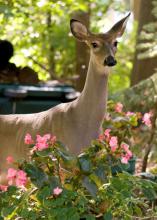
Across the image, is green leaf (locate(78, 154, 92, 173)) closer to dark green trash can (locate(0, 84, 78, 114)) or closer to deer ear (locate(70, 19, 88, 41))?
deer ear (locate(70, 19, 88, 41))

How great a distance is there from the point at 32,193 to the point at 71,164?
0.33 metres

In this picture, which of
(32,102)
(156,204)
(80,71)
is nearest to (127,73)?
(80,71)

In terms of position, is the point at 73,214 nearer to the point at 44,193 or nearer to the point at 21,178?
the point at 44,193

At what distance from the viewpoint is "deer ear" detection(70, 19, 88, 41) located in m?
5.78

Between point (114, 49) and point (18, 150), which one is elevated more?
point (114, 49)

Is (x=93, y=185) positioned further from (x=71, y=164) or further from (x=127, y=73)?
(x=127, y=73)

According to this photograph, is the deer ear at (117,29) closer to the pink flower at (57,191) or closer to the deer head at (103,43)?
the deer head at (103,43)

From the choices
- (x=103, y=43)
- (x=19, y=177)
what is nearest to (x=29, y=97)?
(x=103, y=43)

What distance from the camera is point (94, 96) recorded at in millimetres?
5570

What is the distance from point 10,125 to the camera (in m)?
6.03

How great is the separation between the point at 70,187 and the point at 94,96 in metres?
1.48

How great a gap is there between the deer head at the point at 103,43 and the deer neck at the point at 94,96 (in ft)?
0.35

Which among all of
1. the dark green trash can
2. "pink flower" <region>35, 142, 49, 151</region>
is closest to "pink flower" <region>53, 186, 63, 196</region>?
"pink flower" <region>35, 142, 49, 151</region>

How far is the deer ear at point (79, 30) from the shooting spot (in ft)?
19.0
